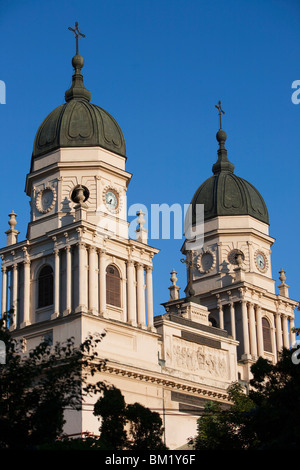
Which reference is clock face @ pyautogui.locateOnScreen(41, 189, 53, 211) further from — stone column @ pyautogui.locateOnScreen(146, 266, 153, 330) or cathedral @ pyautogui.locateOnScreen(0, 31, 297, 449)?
stone column @ pyautogui.locateOnScreen(146, 266, 153, 330)

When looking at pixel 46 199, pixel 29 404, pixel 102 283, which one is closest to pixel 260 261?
pixel 46 199

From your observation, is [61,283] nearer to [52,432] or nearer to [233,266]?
[233,266]

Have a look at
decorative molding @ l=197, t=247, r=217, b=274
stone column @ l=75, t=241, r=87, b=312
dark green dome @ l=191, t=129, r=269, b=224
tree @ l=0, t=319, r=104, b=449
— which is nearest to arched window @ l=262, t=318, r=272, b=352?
decorative molding @ l=197, t=247, r=217, b=274

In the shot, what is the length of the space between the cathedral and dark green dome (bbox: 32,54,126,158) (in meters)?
0.07

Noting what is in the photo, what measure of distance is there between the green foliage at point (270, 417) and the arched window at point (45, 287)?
45.5ft

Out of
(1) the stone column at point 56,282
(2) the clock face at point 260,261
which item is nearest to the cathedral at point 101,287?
(1) the stone column at point 56,282

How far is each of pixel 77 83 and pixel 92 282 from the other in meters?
14.8

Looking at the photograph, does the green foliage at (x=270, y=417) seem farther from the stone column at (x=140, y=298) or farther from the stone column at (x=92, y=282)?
the stone column at (x=140, y=298)

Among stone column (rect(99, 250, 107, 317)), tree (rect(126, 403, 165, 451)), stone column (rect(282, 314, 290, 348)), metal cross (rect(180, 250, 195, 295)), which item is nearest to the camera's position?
tree (rect(126, 403, 165, 451))

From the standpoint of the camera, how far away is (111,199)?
193 ft

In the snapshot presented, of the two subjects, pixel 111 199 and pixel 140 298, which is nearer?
pixel 140 298

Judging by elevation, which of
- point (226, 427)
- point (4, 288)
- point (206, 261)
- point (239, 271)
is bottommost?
point (226, 427)

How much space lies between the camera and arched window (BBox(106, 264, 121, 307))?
5628 centimetres

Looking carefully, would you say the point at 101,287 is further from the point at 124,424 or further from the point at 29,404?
the point at 29,404
